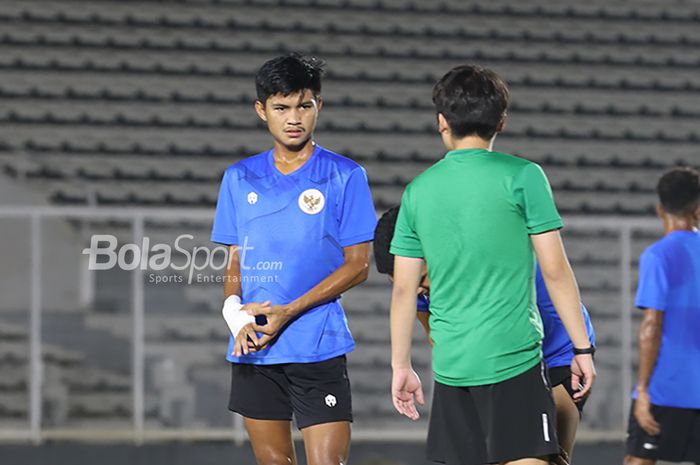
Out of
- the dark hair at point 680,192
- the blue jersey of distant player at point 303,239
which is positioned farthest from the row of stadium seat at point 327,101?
the blue jersey of distant player at point 303,239

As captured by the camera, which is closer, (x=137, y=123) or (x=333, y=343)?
(x=333, y=343)

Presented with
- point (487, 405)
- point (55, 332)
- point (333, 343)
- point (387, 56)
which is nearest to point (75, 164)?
point (387, 56)

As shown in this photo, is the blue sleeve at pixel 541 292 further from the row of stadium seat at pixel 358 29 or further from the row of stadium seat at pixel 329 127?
the row of stadium seat at pixel 358 29

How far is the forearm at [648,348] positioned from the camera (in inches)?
190

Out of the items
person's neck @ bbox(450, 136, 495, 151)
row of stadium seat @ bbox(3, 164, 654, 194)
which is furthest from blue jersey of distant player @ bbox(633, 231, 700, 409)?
row of stadium seat @ bbox(3, 164, 654, 194)

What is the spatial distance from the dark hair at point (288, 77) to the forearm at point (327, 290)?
0.51 meters

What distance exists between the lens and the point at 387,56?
1237 cm

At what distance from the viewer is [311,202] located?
379 cm

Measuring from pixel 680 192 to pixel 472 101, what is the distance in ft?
6.27

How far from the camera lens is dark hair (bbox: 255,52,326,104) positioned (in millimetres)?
3730

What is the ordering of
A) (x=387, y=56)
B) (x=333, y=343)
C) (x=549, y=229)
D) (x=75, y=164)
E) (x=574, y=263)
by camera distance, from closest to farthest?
(x=549, y=229) < (x=333, y=343) < (x=574, y=263) < (x=75, y=164) < (x=387, y=56)

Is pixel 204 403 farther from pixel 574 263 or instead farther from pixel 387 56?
pixel 387 56

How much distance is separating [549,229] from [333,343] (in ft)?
2.98

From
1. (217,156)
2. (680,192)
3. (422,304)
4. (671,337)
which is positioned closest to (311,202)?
(422,304)
